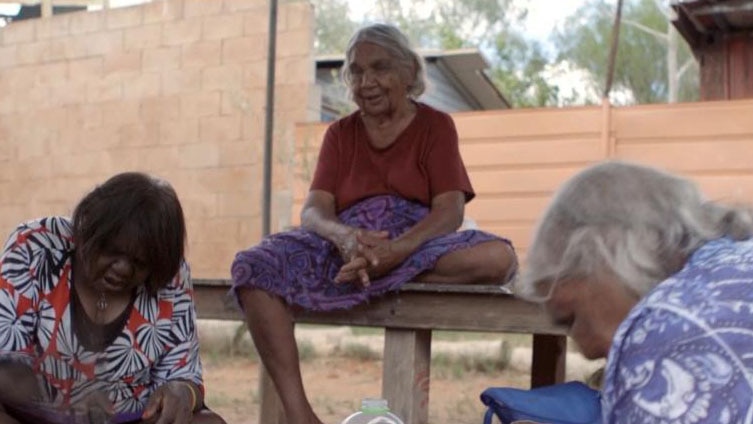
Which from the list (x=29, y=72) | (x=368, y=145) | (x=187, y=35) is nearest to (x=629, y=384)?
(x=368, y=145)

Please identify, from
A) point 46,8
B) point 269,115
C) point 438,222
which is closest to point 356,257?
point 438,222

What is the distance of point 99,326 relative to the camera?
2.95 meters

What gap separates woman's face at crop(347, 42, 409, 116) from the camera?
4.11 metres

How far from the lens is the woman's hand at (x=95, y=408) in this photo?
9.14 feet

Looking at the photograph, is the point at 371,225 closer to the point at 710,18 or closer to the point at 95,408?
the point at 95,408

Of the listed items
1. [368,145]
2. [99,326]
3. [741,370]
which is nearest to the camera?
[741,370]

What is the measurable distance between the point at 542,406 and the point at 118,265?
104cm

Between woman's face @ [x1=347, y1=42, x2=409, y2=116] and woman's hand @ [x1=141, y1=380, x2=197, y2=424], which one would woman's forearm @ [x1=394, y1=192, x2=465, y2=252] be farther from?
woman's hand @ [x1=141, y1=380, x2=197, y2=424]

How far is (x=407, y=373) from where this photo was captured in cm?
372

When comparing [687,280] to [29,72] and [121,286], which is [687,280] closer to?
[121,286]

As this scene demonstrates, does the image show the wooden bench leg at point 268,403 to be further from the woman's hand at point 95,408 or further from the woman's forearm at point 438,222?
the woman's hand at point 95,408

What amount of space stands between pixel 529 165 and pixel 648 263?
338 inches

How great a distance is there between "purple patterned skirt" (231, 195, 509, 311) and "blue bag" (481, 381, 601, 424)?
1.08 meters

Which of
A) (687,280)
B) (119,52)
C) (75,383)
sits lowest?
(75,383)
